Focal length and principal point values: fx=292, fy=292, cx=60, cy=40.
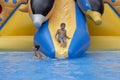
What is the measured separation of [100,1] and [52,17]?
3.13 ft

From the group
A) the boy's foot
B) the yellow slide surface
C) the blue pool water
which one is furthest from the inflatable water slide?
the blue pool water

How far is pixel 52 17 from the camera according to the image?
18.2 ft

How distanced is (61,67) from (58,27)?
1.28 m

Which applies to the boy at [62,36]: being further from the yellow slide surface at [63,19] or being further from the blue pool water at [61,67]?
the blue pool water at [61,67]

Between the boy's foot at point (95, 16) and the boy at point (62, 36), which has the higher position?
the boy's foot at point (95, 16)

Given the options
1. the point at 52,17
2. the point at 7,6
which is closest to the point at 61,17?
the point at 52,17

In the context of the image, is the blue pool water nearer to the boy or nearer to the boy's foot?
the boy

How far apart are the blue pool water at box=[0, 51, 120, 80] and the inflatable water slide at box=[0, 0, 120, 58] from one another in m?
0.29

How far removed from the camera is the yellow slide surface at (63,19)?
16.8ft

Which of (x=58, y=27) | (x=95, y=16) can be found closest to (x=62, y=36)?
(x=58, y=27)

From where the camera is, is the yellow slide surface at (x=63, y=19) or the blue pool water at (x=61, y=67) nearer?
the blue pool water at (x=61, y=67)

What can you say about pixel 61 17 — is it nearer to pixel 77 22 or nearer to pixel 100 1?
pixel 77 22

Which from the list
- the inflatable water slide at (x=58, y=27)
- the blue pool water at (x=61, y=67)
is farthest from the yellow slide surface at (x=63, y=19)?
the blue pool water at (x=61, y=67)

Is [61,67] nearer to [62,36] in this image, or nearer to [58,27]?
[62,36]
